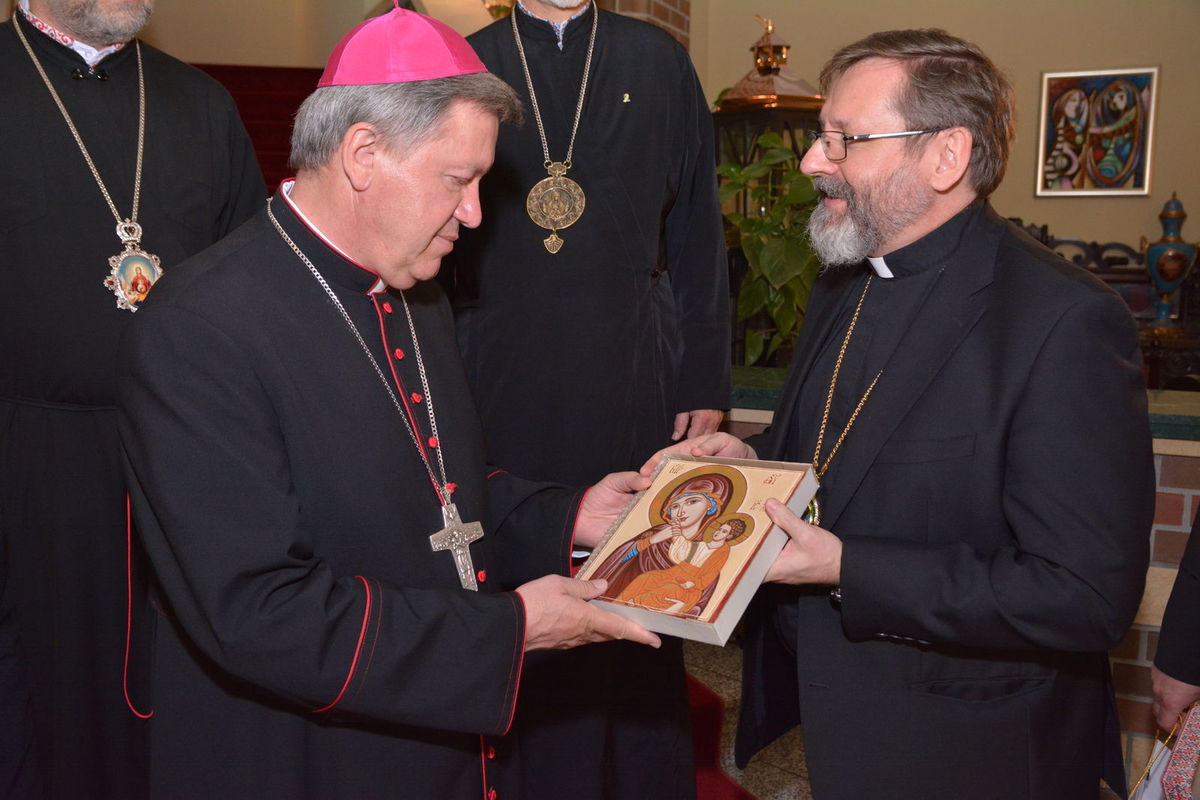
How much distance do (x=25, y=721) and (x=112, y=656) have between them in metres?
0.24

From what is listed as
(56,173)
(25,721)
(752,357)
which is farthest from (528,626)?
(752,357)

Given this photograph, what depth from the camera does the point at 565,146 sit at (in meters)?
2.74

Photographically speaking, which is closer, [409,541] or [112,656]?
[409,541]

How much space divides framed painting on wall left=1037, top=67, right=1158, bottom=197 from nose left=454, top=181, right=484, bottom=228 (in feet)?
31.6

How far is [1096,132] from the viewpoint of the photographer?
9.93m

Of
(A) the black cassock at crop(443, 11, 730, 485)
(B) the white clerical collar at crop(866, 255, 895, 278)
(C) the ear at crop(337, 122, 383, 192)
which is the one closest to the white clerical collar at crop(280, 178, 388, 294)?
(C) the ear at crop(337, 122, 383, 192)

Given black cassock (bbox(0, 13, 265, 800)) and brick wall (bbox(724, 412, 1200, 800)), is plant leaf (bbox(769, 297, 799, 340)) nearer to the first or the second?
brick wall (bbox(724, 412, 1200, 800))

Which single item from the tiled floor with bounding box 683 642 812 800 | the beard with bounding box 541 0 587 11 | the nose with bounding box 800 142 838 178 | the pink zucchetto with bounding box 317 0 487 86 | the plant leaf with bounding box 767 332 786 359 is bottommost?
the tiled floor with bounding box 683 642 812 800

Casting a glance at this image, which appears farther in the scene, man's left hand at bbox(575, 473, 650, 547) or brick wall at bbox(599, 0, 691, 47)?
brick wall at bbox(599, 0, 691, 47)

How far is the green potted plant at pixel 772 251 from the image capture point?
4.01 m

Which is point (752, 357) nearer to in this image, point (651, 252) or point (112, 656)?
point (651, 252)

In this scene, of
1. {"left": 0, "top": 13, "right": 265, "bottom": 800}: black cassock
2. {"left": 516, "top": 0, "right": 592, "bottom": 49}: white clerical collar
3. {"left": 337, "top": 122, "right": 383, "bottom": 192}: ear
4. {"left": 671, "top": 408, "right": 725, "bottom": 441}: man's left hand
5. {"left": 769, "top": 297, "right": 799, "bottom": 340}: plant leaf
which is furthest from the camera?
{"left": 769, "top": 297, "right": 799, "bottom": 340}: plant leaf

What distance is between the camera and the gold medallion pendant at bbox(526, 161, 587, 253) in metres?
2.71

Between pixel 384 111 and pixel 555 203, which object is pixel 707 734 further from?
pixel 384 111
